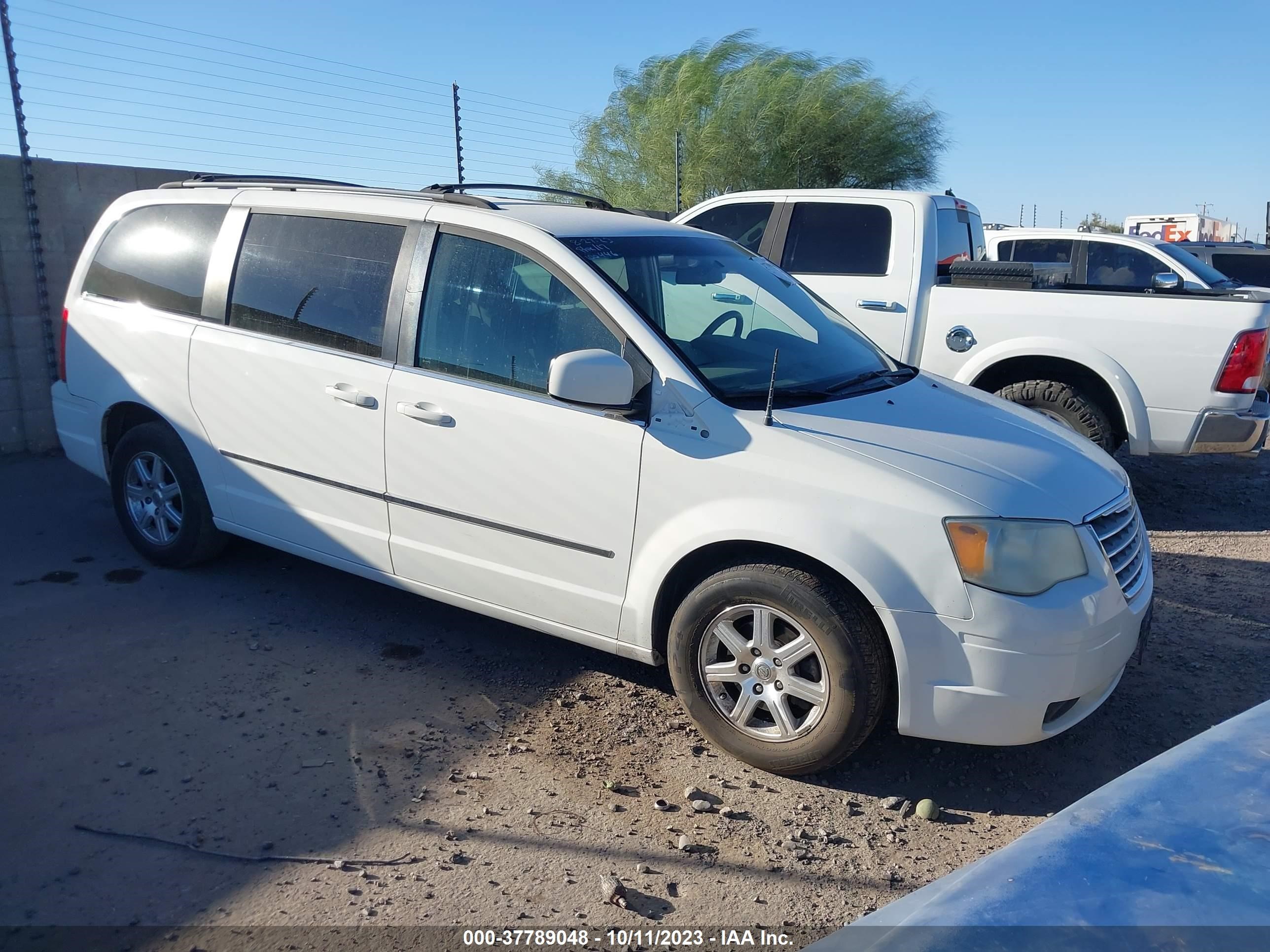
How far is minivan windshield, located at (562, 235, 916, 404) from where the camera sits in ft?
12.6

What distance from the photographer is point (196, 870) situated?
2.97 m

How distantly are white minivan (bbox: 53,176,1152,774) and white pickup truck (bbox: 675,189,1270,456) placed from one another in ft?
8.00

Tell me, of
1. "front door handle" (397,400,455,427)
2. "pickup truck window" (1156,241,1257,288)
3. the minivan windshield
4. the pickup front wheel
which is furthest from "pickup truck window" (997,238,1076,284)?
"front door handle" (397,400,455,427)

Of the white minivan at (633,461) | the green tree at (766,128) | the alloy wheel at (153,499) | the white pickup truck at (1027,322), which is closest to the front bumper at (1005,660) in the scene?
the white minivan at (633,461)

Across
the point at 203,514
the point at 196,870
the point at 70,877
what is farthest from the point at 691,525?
the point at 203,514

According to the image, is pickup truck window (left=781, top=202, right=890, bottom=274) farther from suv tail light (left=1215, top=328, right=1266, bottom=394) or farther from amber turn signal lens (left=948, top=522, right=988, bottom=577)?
amber turn signal lens (left=948, top=522, right=988, bottom=577)

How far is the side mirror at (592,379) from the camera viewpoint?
3.50m

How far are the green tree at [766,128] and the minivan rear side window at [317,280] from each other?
18513 millimetres

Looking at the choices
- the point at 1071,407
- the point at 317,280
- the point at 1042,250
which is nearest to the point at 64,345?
the point at 317,280

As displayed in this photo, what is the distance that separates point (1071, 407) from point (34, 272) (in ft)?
24.3

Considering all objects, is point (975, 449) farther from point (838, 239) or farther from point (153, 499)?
point (838, 239)

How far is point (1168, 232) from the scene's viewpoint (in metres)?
33.0

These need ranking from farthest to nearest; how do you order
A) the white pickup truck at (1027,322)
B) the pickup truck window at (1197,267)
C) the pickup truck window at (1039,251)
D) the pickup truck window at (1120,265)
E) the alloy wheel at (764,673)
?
the pickup truck window at (1039,251)
the pickup truck window at (1120,265)
the pickup truck window at (1197,267)
the white pickup truck at (1027,322)
the alloy wheel at (764,673)

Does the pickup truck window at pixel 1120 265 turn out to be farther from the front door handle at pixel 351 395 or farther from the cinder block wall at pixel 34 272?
the cinder block wall at pixel 34 272
